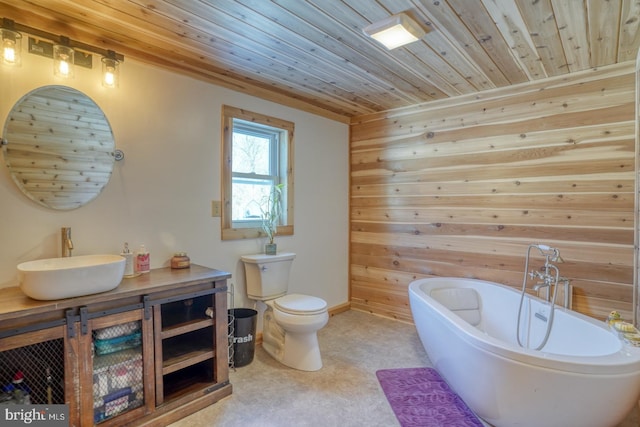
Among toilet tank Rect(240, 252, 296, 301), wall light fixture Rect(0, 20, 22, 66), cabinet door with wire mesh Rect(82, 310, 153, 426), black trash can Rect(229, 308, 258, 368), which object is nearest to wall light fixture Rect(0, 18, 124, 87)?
wall light fixture Rect(0, 20, 22, 66)

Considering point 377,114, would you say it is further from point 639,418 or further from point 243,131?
point 639,418

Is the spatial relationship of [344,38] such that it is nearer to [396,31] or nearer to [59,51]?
[396,31]

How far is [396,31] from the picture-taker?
192cm

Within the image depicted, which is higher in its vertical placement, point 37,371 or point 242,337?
point 37,371

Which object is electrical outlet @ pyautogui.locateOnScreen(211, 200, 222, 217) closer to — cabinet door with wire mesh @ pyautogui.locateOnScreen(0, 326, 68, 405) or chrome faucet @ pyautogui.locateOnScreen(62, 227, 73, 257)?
chrome faucet @ pyautogui.locateOnScreen(62, 227, 73, 257)

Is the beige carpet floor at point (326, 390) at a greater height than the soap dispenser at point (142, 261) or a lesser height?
lesser

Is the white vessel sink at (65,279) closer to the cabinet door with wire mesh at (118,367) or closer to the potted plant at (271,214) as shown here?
the cabinet door with wire mesh at (118,367)

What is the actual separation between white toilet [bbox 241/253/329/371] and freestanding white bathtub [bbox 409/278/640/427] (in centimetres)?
79

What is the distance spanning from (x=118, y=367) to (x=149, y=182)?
45.3 inches

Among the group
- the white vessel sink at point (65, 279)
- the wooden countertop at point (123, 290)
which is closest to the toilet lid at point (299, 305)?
the wooden countertop at point (123, 290)

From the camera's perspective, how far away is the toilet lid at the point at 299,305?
2432mm

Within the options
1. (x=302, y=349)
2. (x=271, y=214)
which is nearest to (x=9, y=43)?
(x=271, y=214)

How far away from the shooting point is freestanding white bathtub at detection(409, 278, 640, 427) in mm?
1482

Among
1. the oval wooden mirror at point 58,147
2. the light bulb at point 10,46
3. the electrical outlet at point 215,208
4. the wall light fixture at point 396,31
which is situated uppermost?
the wall light fixture at point 396,31
